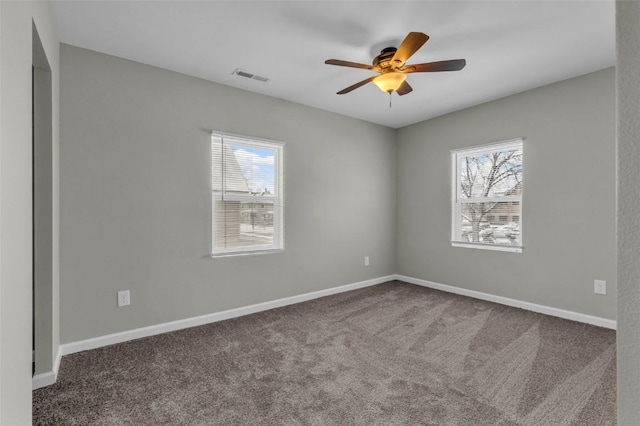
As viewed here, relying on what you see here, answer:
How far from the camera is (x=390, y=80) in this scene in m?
2.66

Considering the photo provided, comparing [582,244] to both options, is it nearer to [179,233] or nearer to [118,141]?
[179,233]

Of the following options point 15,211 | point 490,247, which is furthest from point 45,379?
point 490,247

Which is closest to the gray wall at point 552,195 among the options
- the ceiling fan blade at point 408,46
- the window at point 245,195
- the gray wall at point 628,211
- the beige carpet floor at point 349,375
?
Result: the beige carpet floor at point 349,375

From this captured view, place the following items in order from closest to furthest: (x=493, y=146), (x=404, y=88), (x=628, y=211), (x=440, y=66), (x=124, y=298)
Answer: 1. (x=628, y=211)
2. (x=440, y=66)
3. (x=124, y=298)
4. (x=404, y=88)
5. (x=493, y=146)

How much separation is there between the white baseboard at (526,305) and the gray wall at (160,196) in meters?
1.63

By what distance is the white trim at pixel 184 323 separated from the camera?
2.65 metres

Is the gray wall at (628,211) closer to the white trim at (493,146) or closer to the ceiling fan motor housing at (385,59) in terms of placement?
the ceiling fan motor housing at (385,59)

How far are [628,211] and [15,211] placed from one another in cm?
194

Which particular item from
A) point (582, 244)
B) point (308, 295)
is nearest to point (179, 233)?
point (308, 295)

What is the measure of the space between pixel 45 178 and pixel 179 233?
119 cm

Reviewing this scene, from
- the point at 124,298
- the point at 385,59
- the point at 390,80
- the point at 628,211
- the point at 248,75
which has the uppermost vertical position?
the point at 248,75

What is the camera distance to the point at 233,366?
2.39 m

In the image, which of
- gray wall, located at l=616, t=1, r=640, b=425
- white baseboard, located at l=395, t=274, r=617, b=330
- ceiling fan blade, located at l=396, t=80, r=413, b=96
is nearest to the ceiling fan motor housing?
ceiling fan blade, located at l=396, t=80, r=413, b=96

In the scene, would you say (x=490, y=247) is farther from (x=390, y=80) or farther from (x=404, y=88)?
(x=390, y=80)
